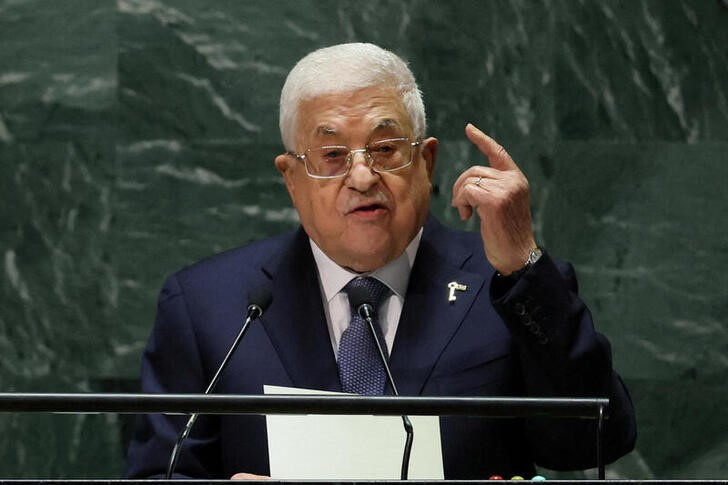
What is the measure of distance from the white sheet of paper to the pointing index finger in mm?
585

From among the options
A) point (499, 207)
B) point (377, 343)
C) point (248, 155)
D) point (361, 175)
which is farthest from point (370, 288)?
point (248, 155)

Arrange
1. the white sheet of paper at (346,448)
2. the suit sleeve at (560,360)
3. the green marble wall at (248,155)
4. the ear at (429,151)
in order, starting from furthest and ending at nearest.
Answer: the green marble wall at (248,155)
the ear at (429,151)
the suit sleeve at (560,360)
the white sheet of paper at (346,448)

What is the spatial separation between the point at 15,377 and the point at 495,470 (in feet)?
6.52

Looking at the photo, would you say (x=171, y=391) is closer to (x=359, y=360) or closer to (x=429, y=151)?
(x=359, y=360)

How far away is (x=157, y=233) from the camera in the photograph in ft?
14.7

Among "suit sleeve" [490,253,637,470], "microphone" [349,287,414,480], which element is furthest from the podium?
"suit sleeve" [490,253,637,470]

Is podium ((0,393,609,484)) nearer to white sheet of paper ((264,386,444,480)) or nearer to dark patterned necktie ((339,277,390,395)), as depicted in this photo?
white sheet of paper ((264,386,444,480))

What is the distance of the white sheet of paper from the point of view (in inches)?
108

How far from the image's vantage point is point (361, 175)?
3113 mm

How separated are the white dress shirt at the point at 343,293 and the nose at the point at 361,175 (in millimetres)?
223

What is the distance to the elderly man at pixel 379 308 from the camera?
2949 mm

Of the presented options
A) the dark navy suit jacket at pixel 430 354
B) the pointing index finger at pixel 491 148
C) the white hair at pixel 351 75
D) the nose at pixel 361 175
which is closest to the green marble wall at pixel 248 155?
the dark navy suit jacket at pixel 430 354

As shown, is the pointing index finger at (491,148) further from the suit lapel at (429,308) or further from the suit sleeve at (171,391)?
the suit sleeve at (171,391)

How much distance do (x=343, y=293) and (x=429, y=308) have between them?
0.21 m
